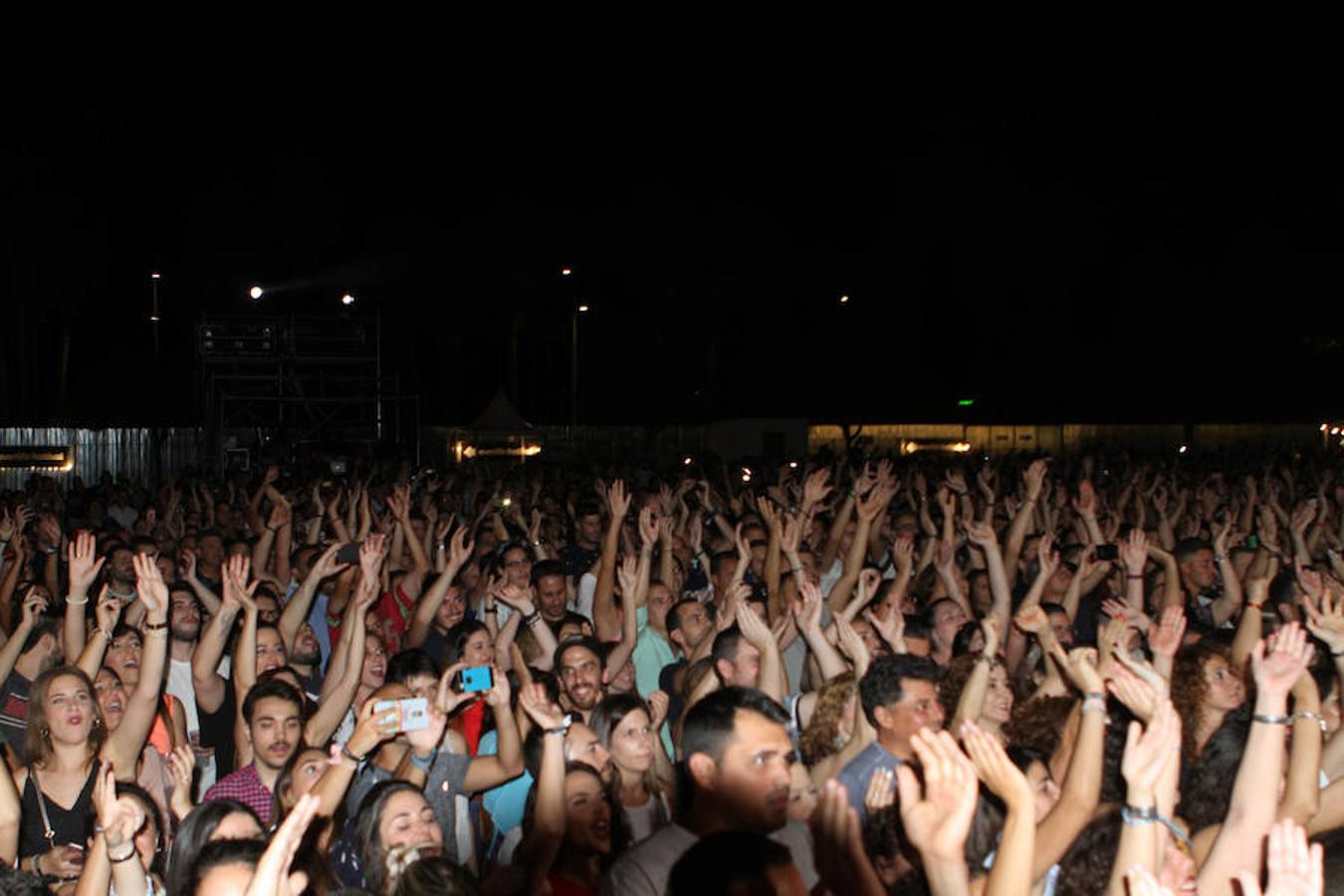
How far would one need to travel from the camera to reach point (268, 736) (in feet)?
16.6

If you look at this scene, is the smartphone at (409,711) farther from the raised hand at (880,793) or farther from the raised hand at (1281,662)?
the raised hand at (1281,662)

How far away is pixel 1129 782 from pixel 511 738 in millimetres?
2409

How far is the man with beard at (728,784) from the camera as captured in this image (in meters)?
3.57

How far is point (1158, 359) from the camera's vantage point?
4294 cm

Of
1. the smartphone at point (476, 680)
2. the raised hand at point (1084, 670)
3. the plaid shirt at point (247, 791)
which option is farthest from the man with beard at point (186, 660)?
the raised hand at point (1084, 670)

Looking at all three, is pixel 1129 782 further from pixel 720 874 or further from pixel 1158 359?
pixel 1158 359

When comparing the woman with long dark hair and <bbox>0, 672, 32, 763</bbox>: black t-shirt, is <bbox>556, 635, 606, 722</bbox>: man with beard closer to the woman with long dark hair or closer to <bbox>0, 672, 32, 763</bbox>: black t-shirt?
the woman with long dark hair

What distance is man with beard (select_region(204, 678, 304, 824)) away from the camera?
4.97 m

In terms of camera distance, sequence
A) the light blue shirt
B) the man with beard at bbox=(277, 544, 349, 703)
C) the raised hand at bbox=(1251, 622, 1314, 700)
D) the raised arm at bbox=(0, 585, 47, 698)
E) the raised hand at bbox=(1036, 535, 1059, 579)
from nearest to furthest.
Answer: the raised hand at bbox=(1251, 622, 1314, 700), the light blue shirt, the raised arm at bbox=(0, 585, 47, 698), the man with beard at bbox=(277, 544, 349, 703), the raised hand at bbox=(1036, 535, 1059, 579)

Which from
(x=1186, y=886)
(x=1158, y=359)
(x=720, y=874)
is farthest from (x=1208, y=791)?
(x=1158, y=359)

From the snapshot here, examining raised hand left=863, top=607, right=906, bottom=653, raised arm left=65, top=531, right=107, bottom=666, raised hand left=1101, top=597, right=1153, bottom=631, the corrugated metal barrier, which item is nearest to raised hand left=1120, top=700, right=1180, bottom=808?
raised hand left=1101, top=597, right=1153, bottom=631

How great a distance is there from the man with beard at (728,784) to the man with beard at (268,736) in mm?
1812

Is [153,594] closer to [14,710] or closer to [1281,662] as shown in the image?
[14,710]

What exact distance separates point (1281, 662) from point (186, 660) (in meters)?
5.05
